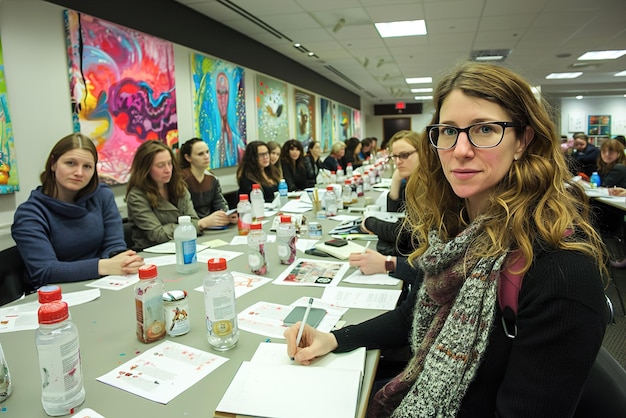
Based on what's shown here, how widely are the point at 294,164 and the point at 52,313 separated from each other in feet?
18.6

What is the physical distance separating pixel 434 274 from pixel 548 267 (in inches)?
11.7

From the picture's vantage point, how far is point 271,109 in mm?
7383

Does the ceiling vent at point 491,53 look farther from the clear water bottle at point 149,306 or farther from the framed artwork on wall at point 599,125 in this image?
the framed artwork on wall at point 599,125

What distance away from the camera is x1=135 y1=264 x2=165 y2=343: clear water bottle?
4.01 ft

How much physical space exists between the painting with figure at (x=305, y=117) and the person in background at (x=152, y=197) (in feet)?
19.7

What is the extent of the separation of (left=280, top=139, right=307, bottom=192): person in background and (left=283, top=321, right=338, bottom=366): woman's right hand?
514 centimetres

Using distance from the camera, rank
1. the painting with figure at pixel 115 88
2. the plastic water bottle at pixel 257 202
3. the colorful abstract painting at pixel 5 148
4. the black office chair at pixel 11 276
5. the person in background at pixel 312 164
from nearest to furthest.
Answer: the black office chair at pixel 11 276 → the colorful abstract painting at pixel 5 148 → the plastic water bottle at pixel 257 202 → the painting with figure at pixel 115 88 → the person in background at pixel 312 164

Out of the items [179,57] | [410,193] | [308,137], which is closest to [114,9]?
[179,57]

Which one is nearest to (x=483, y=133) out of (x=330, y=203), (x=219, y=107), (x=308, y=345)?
(x=308, y=345)

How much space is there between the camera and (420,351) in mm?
1106

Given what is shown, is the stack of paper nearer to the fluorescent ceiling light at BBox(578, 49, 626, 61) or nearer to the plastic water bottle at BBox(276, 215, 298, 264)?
the plastic water bottle at BBox(276, 215, 298, 264)

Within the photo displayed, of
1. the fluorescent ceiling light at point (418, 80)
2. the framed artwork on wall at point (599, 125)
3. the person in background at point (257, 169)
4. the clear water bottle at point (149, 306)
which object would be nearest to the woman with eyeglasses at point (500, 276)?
the clear water bottle at point (149, 306)

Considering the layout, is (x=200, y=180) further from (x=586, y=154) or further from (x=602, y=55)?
(x=602, y=55)

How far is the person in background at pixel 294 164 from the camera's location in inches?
250
